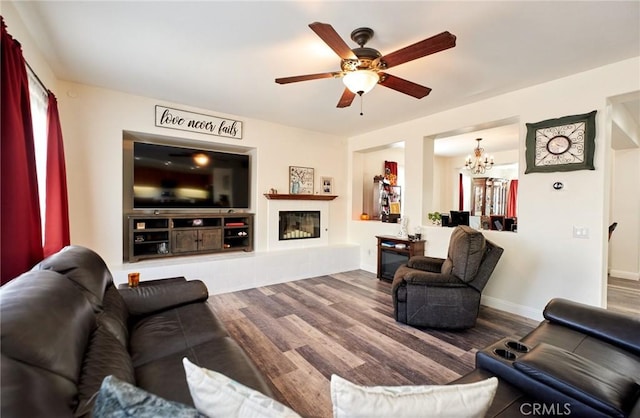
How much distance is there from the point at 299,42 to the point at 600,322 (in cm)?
291

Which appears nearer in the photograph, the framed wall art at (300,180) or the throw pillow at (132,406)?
the throw pillow at (132,406)

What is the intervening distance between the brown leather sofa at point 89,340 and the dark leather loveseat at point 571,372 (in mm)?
1064

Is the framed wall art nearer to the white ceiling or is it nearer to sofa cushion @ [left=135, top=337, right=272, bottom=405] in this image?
the white ceiling

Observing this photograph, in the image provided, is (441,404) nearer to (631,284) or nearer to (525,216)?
(525,216)

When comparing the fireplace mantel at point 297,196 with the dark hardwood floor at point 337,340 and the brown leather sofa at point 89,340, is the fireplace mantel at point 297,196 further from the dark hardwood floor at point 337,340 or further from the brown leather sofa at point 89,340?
the brown leather sofa at point 89,340

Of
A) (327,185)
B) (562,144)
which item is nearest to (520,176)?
(562,144)

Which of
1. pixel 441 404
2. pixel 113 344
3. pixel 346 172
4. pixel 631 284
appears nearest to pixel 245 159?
pixel 346 172

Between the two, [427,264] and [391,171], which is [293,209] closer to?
[427,264]

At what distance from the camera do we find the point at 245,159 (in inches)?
189

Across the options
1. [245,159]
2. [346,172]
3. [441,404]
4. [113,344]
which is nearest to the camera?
[441,404]

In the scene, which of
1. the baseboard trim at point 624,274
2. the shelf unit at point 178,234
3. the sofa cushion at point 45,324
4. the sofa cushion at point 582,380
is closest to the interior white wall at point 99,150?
the shelf unit at point 178,234

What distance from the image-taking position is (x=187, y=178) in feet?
14.0

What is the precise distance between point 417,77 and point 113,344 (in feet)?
11.0

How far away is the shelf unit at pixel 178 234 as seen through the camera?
388 cm
